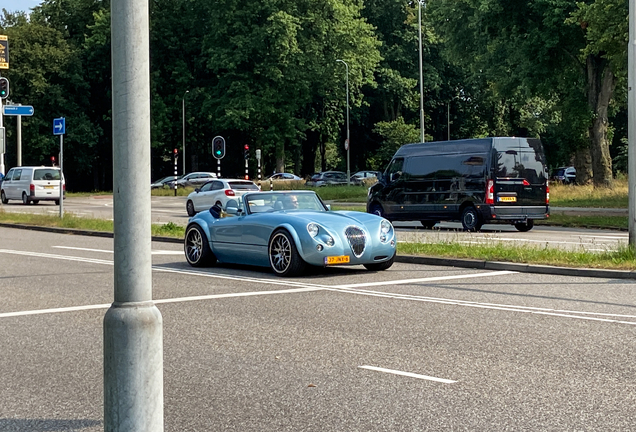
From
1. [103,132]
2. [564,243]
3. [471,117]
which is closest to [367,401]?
[564,243]

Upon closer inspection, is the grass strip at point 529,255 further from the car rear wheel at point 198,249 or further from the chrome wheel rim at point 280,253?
the car rear wheel at point 198,249

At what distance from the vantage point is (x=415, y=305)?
35.7ft

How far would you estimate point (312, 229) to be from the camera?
13695 millimetres

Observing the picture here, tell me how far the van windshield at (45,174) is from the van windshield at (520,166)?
27.7m

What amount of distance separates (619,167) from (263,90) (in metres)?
28.8

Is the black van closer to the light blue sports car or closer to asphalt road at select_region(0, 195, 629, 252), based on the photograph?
asphalt road at select_region(0, 195, 629, 252)

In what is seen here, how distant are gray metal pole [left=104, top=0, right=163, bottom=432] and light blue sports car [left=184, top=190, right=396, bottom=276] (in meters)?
9.34

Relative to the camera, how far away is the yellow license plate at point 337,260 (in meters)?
13.7

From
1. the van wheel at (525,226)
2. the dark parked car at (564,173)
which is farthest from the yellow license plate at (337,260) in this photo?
the dark parked car at (564,173)

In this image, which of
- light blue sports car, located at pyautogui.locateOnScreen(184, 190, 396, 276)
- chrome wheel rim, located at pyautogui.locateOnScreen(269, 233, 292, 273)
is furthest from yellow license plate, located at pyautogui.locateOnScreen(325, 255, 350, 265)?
chrome wheel rim, located at pyautogui.locateOnScreen(269, 233, 292, 273)

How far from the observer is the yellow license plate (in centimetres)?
1370

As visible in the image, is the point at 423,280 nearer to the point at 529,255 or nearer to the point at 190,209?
the point at 529,255

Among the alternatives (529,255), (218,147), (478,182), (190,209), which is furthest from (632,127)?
(218,147)

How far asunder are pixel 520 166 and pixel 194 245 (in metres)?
11.8
